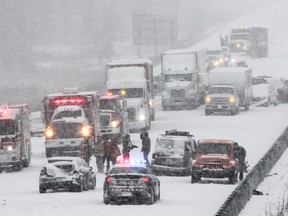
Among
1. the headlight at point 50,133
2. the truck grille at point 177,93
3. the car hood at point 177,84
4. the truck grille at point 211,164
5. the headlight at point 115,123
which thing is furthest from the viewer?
the truck grille at point 177,93

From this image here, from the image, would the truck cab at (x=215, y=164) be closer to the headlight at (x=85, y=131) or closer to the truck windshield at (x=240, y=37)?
the headlight at (x=85, y=131)

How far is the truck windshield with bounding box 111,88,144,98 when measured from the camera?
60.6 meters

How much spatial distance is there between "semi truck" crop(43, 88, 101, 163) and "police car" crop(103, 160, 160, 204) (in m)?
14.3

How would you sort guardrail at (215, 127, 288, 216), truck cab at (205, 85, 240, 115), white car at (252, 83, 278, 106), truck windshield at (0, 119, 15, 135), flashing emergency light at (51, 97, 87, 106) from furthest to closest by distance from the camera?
white car at (252, 83, 278, 106), truck cab at (205, 85, 240, 115), flashing emergency light at (51, 97, 87, 106), truck windshield at (0, 119, 15, 135), guardrail at (215, 127, 288, 216)

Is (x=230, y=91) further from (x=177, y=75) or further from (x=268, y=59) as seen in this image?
(x=268, y=59)

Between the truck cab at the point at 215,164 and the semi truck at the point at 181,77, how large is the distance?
115ft

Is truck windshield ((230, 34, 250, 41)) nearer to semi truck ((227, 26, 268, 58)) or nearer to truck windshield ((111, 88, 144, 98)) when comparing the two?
semi truck ((227, 26, 268, 58))

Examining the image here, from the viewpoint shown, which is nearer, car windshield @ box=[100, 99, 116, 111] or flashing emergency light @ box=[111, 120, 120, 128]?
flashing emergency light @ box=[111, 120, 120, 128]

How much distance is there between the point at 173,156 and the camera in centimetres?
3988

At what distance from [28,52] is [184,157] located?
126m

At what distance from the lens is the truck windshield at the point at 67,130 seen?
45.3m

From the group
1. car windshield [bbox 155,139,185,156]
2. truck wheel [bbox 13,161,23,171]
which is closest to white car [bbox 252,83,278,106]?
truck wheel [bbox 13,161,23,171]

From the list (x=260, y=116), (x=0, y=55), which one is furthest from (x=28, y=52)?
(x=260, y=116)

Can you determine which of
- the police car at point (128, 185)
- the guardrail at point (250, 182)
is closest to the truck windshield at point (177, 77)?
the guardrail at point (250, 182)
